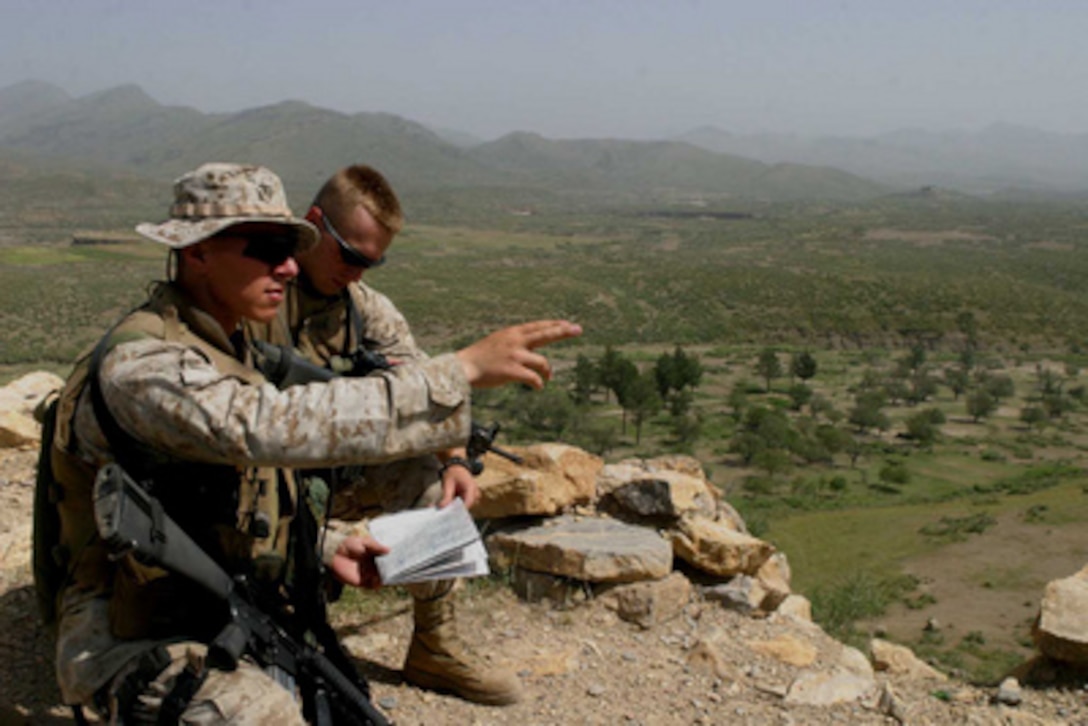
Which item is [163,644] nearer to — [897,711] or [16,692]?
[16,692]

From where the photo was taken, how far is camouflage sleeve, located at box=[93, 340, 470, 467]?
204cm

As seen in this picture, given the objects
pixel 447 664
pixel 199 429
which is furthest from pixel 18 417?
pixel 199 429

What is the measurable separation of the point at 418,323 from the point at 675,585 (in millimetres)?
48632

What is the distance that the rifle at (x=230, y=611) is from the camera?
6.45ft

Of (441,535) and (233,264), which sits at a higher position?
(233,264)

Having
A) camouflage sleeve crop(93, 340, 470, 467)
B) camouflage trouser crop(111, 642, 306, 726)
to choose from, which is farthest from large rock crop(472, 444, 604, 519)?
camouflage sleeve crop(93, 340, 470, 467)

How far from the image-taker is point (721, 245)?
384ft

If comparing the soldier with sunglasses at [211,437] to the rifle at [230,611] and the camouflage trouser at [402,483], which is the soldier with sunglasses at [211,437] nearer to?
the rifle at [230,611]

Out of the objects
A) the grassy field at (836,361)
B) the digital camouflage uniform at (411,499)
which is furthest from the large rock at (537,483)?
the grassy field at (836,361)

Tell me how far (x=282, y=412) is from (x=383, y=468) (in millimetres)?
1736

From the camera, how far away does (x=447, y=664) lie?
3.71 metres

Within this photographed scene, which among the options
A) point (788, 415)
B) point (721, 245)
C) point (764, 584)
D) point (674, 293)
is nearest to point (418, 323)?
point (788, 415)

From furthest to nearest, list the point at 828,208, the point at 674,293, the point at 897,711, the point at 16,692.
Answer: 1. the point at 828,208
2. the point at 674,293
3. the point at 897,711
4. the point at 16,692

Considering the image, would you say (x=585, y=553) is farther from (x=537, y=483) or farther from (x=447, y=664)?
(x=447, y=664)
